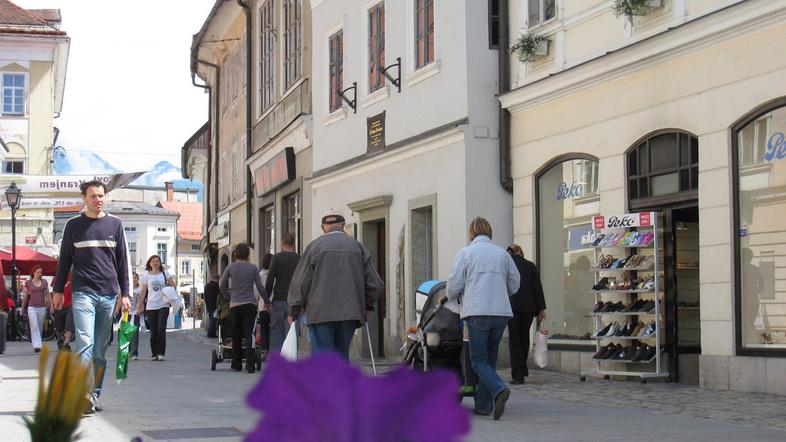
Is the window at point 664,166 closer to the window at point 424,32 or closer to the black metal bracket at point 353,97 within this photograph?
the window at point 424,32

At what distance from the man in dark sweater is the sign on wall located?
11.0 m

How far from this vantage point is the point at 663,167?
48.2 ft

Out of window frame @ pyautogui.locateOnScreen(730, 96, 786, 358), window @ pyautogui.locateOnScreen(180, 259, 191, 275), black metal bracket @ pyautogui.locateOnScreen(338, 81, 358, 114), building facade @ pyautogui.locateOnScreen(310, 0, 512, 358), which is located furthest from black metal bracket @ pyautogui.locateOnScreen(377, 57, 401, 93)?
window @ pyautogui.locateOnScreen(180, 259, 191, 275)

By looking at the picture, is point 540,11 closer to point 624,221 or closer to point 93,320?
point 624,221

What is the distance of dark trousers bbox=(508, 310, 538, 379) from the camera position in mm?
14578

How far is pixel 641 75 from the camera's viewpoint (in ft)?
48.8

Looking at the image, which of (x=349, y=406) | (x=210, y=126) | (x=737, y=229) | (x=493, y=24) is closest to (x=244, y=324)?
(x=493, y=24)

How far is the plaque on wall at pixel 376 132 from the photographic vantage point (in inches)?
853

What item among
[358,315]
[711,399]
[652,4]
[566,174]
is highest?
[652,4]

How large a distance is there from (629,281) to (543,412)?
13.9 ft

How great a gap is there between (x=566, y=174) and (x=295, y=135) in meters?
11.1

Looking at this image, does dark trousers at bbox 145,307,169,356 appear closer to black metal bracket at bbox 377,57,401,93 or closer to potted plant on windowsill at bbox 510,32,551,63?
black metal bracket at bbox 377,57,401,93

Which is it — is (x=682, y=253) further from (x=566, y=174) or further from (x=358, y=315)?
(x=358, y=315)

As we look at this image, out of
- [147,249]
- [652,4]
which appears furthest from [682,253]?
[147,249]
